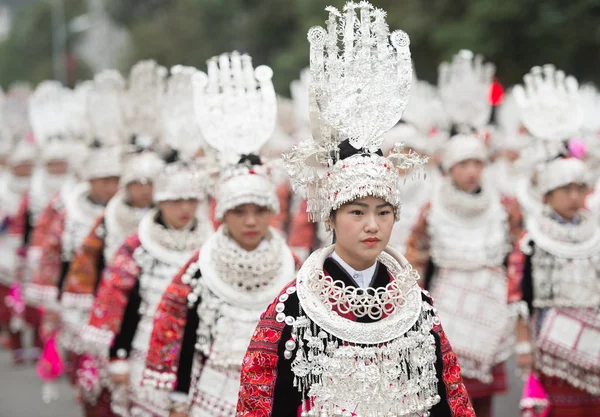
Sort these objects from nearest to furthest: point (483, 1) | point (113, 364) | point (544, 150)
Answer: point (113, 364), point (544, 150), point (483, 1)

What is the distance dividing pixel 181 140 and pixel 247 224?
1.82m

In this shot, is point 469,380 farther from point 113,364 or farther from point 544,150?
point 113,364

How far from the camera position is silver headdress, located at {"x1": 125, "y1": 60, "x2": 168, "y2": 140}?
8.63 metres

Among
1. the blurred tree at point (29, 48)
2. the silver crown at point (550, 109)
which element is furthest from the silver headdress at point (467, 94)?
the blurred tree at point (29, 48)

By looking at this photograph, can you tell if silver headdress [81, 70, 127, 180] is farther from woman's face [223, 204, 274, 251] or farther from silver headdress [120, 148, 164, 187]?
woman's face [223, 204, 274, 251]

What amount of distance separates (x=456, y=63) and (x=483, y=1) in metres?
9.54

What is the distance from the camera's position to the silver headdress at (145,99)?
8633 millimetres

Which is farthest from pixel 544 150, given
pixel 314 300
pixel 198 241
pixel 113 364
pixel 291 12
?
pixel 291 12

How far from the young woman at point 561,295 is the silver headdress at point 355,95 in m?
3.13

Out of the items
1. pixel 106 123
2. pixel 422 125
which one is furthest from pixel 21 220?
pixel 422 125

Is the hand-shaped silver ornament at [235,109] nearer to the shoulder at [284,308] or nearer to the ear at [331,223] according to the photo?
the ear at [331,223]

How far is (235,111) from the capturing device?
6.31 meters

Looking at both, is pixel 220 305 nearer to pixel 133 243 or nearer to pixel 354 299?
pixel 133 243

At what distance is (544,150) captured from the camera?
8.13 meters
